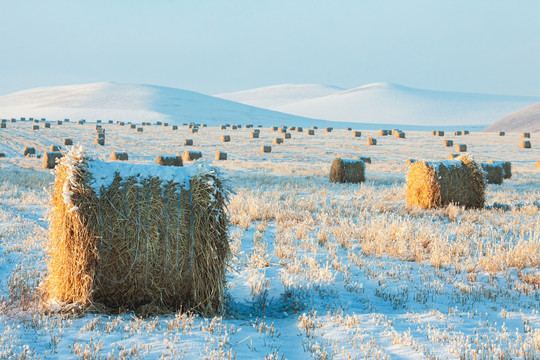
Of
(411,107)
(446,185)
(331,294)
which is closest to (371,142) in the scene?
(446,185)

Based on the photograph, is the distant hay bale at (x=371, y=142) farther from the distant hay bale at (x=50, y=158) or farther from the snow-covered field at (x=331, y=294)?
the snow-covered field at (x=331, y=294)

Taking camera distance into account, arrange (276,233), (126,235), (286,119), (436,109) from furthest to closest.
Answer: (436,109) < (286,119) < (276,233) < (126,235)

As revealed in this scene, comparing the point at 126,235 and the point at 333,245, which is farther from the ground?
the point at 126,235

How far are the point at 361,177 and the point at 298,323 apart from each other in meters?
13.4

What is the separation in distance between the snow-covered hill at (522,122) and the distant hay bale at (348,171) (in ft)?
243

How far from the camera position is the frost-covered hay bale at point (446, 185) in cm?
1192

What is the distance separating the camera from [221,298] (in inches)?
208

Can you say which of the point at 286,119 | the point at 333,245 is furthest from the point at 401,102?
the point at 333,245

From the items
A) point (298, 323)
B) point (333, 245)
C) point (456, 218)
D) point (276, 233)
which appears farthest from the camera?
point (456, 218)

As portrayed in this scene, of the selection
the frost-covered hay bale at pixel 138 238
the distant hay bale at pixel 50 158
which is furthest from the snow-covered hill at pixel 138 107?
the frost-covered hay bale at pixel 138 238

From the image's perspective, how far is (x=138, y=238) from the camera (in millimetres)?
5203

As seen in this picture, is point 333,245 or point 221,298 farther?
point 333,245

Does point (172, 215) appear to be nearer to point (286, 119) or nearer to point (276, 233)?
point (276, 233)

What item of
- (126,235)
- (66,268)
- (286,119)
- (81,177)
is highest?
(286,119)
